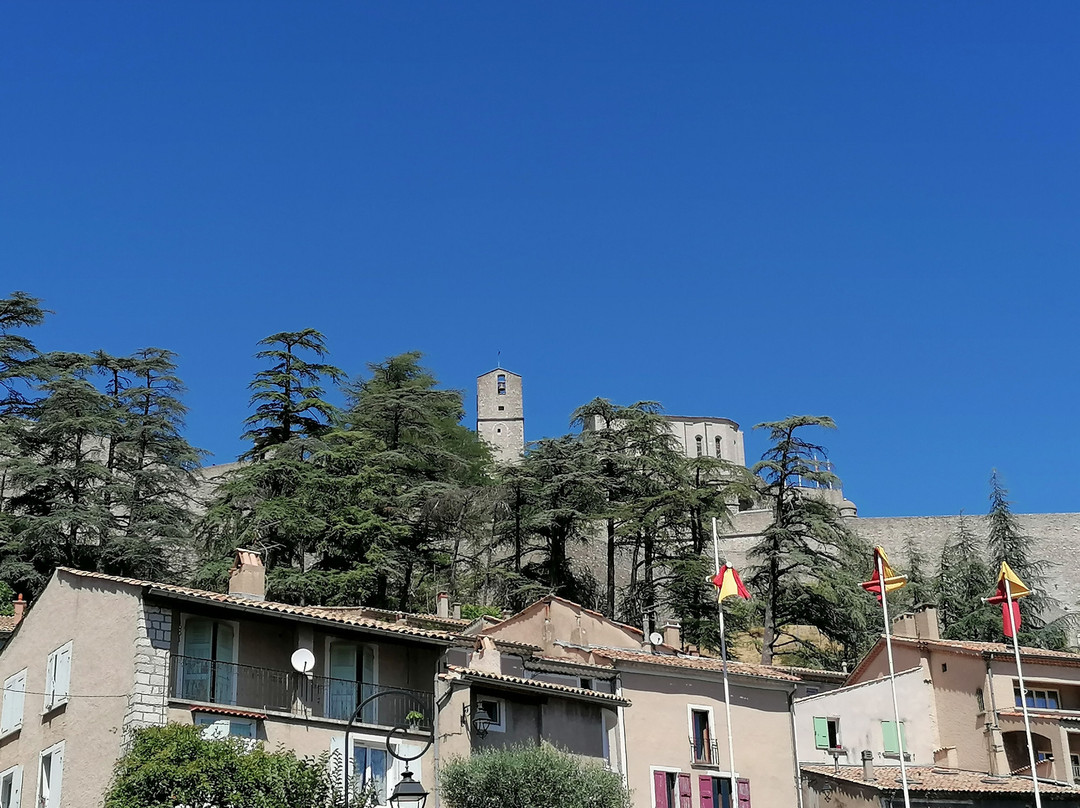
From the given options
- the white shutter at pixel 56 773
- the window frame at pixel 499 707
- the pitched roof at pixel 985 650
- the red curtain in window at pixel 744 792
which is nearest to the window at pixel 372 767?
the window frame at pixel 499 707

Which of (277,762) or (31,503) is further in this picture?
(31,503)

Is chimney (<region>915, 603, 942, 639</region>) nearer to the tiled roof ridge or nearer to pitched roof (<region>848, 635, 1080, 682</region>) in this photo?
pitched roof (<region>848, 635, 1080, 682</region>)

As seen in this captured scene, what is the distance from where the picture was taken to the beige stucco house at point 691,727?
31.3m

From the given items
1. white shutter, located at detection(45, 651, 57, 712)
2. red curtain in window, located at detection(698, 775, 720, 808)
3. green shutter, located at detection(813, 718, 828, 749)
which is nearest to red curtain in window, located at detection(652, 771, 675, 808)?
red curtain in window, located at detection(698, 775, 720, 808)

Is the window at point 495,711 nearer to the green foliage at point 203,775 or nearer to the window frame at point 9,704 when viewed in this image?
the green foliage at point 203,775

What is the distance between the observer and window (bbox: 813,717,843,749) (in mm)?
38438

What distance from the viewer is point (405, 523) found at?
2048 inches

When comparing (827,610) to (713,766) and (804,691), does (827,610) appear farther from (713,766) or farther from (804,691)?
(713,766)

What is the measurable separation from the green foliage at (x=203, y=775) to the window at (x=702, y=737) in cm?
1114

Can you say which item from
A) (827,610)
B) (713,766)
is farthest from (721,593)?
(827,610)

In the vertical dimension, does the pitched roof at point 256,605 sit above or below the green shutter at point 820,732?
above

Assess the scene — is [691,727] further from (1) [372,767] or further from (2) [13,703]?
(2) [13,703]

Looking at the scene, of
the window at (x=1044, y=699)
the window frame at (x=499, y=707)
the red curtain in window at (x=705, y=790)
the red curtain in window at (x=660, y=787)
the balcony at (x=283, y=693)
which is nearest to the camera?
the balcony at (x=283, y=693)

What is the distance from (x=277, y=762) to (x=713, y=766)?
1221 centimetres
